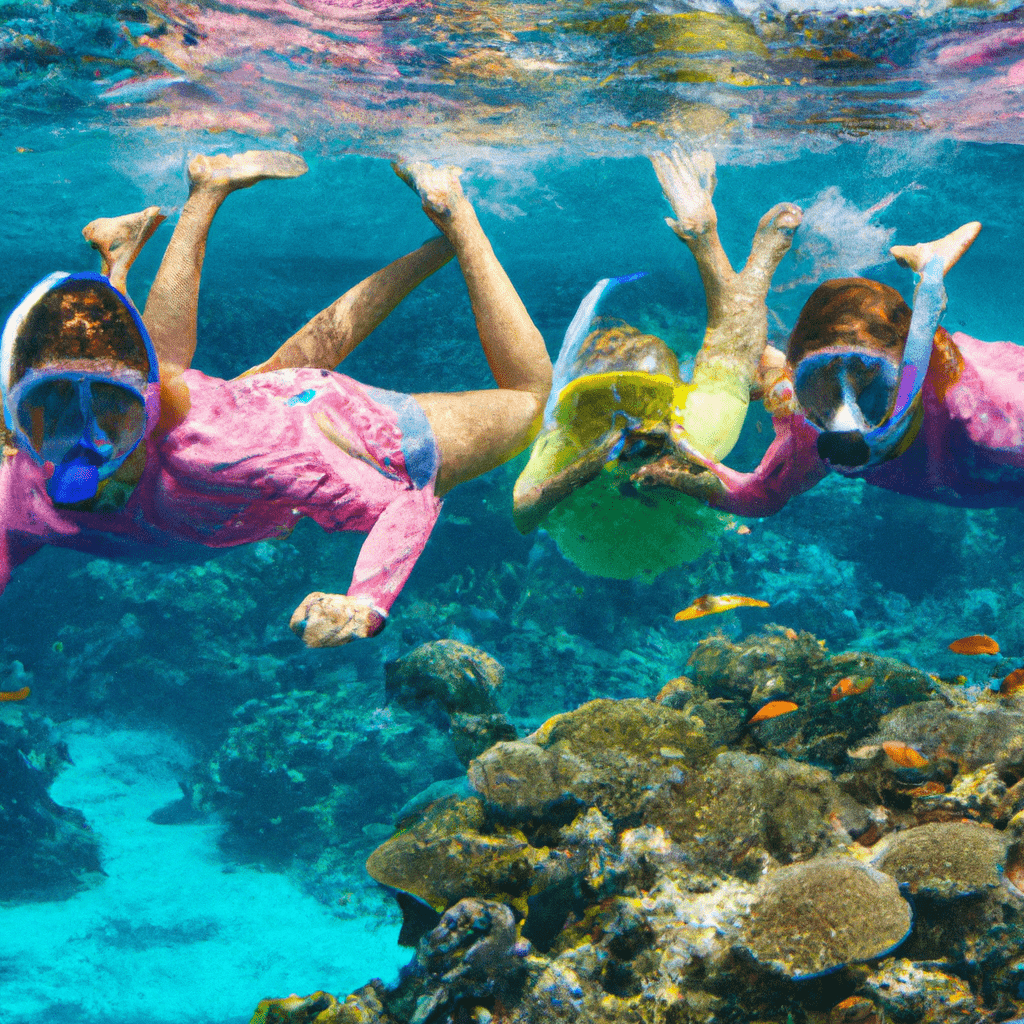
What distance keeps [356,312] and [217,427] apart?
1110mm

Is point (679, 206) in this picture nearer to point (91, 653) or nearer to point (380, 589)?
point (380, 589)

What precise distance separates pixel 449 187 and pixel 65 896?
12.3 metres

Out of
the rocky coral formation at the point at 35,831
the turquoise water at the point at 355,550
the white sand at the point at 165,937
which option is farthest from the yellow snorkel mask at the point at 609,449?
the rocky coral formation at the point at 35,831

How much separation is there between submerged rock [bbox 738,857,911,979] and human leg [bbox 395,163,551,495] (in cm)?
228

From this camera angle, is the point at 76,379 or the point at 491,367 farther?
the point at 491,367

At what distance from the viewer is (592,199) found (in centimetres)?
1171

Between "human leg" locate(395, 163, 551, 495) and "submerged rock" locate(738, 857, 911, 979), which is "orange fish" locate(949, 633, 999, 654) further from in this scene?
"human leg" locate(395, 163, 551, 495)

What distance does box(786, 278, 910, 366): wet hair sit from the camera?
8.71 feet

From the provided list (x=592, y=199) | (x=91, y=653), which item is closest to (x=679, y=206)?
(x=592, y=199)

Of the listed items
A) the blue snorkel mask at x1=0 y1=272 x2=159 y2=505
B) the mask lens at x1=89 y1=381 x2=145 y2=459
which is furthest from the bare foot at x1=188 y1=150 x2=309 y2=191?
the mask lens at x1=89 y1=381 x2=145 y2=459

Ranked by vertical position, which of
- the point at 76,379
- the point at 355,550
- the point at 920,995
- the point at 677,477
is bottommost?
the point at 355,550

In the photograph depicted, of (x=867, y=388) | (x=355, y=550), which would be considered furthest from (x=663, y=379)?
(x=355, y=550)

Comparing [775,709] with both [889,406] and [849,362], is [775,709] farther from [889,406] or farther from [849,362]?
[849,362]

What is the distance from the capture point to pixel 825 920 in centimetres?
269
